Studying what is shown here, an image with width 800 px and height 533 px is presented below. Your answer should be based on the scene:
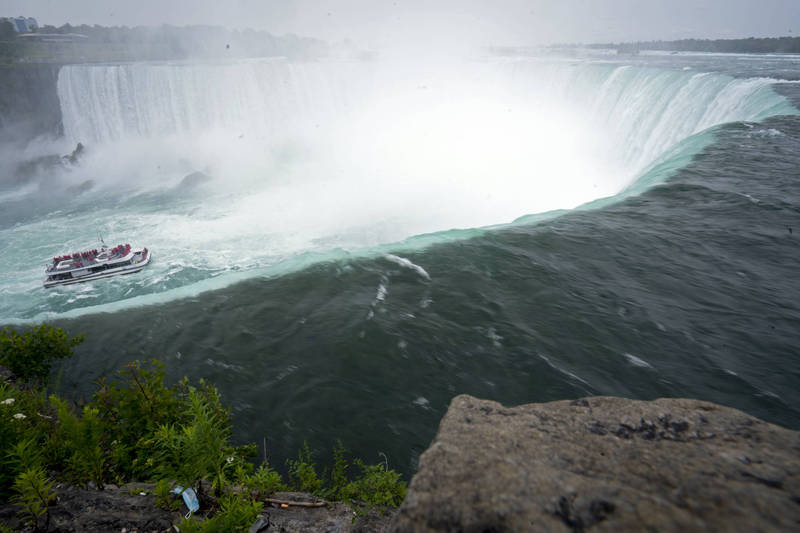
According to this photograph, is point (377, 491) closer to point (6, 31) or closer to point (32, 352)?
point (32, 352)

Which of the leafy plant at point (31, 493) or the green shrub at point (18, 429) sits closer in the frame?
the leafy plant at point (31, 493)

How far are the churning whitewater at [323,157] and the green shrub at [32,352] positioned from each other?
8.19ft

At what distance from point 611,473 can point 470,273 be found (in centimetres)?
606

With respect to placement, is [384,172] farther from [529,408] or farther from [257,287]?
[529,408]

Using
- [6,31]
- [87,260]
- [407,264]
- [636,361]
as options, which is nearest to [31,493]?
[636,361]

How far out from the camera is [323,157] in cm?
2858

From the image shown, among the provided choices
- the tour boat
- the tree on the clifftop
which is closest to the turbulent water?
the tour boat

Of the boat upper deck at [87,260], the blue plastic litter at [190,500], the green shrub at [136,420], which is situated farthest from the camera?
the boat upper deck at [87,260]

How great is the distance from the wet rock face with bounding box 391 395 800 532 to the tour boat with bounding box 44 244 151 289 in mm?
14326

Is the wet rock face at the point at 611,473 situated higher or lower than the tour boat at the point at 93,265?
higher

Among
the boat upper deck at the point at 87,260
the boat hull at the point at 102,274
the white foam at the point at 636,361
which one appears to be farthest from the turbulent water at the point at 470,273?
the boat upper deck at the point at 87,260

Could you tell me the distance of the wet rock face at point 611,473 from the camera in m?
1.42

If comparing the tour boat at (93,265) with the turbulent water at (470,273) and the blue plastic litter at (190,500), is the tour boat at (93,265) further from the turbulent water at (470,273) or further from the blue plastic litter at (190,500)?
the blue plastic litter at (190,500)

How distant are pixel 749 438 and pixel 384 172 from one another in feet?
78.2
